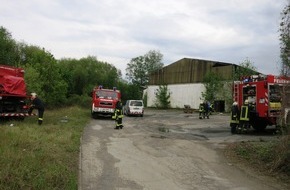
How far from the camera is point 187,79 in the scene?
63.1m

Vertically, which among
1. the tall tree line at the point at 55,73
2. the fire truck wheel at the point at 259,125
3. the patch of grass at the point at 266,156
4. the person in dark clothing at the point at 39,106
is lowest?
the patch of grass at the point at 266,156

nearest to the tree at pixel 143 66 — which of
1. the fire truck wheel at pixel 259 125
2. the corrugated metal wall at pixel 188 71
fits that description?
the corrugated metal wall at pixel 188 71

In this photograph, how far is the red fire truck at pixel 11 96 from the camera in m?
20.7

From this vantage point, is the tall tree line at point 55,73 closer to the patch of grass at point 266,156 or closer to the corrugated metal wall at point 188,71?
the corrugated metal wall at point 188,71

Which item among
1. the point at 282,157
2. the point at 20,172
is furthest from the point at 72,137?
the point at 282,157

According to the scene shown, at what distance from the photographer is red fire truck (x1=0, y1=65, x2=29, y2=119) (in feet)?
67.8

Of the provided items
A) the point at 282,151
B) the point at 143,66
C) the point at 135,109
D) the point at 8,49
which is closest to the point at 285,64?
the point at 282,151

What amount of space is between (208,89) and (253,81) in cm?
3446

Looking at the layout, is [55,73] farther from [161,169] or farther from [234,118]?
[161,169]

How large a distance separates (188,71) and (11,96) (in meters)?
44.7

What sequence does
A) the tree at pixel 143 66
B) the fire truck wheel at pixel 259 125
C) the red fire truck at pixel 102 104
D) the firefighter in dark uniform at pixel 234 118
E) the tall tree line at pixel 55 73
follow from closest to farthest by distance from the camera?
1. the firefighter in dark uniform at pixel 234 118
2. the fire truck wheel at pixel 259 125
3. the red fire truck at pixel 102 104
4. the tall tree line at pixel 55 73
5. the tree at pixel 143 66

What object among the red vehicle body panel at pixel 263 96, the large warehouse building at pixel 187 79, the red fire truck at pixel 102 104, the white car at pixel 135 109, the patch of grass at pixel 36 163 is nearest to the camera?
the patch of grass at pixel 36 163

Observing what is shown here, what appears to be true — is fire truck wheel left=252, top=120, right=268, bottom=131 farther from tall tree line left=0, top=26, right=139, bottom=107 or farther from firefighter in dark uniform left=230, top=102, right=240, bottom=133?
tall tree line left=0, top=26, right=139, bottom=107

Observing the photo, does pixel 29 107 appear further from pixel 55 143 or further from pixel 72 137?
pixel 55 143
